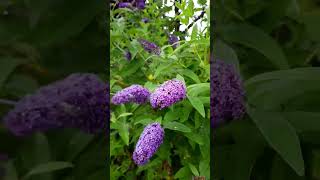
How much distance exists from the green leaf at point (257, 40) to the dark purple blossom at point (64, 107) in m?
0.19

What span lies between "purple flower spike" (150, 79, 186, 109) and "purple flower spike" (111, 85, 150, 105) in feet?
0.11

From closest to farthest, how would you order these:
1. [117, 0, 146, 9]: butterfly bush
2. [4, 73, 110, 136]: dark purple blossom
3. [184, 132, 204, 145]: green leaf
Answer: [4, 73, 110, 136]: dark purple blossom
[184, 132, 204, 145]: green leaf
[117, 0, 146, 9]: butterfly bush

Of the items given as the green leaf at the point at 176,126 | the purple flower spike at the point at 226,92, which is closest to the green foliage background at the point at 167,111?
the green leaf at the point at 176,126

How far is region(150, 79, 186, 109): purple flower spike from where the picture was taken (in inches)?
36.5

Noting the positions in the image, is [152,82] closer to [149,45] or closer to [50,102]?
[149,45]

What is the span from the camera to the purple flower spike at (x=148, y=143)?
0.91 m

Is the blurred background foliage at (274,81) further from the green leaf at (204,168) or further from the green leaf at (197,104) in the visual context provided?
the green leaf at (204,168)

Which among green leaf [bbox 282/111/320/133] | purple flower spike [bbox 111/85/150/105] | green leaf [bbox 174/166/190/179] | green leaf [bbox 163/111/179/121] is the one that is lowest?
green leaf [bbox 174/166/190/179]

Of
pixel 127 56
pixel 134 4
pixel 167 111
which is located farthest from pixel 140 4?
pixel 167 111

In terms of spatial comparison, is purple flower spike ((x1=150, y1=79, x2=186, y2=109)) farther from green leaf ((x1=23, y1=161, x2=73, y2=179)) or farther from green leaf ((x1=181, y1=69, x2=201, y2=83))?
green leaf ((x1=23, y1=161, x2=73, y2=179))

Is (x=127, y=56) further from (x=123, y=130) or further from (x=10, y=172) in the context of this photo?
(x=10, y=172)

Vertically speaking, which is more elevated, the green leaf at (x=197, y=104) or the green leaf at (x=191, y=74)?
the green leaf at (x=191, y=74)

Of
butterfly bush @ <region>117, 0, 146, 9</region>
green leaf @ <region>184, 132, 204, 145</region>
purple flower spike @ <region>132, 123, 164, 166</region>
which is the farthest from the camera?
butterfly bush @ <region>117, 0, 146, 9</region>

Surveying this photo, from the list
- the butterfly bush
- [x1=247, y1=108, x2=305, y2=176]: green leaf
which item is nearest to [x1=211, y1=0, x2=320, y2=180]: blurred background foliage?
[x1=247, y1=108, x2=305, y2=176]: green leaf
